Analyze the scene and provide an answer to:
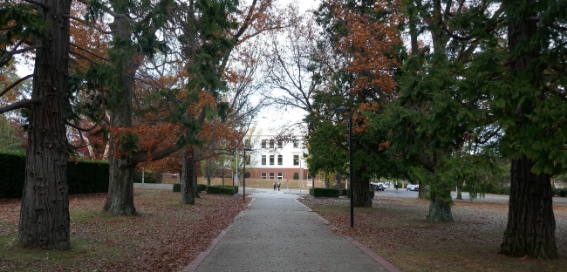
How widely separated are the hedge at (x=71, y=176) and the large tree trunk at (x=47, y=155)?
27.6 feet

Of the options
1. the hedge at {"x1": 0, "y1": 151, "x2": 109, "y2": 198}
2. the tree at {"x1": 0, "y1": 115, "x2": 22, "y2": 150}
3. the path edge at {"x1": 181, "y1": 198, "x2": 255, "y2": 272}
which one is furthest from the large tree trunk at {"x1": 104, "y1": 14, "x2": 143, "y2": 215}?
the tree at {"x1": 0, "y1": 115, "x2": 22, "y2": 150}

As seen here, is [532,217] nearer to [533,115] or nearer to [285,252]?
[533,115]

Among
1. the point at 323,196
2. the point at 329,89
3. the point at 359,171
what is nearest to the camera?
the point at 329,89

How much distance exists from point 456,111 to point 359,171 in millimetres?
17442

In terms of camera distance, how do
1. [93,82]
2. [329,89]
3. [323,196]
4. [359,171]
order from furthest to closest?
[323,196] < [359,171] < [329,89] < [93,82]

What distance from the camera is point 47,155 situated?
912 cm

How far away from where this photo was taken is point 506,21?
9.20 metres

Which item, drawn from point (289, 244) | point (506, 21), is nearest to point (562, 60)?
point (506, 21)

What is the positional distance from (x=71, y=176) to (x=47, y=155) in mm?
20179

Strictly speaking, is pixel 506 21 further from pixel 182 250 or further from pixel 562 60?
pixel 182 250

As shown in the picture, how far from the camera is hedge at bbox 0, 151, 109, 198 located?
21703 millimetres

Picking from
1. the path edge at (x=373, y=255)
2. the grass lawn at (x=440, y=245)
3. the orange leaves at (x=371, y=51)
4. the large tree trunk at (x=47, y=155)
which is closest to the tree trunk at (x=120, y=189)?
the grass lawn at (x=440, y=245)

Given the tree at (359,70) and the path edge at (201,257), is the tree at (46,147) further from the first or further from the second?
the tree at (359,70)

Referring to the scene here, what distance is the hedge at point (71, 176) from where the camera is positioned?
2170 cm
